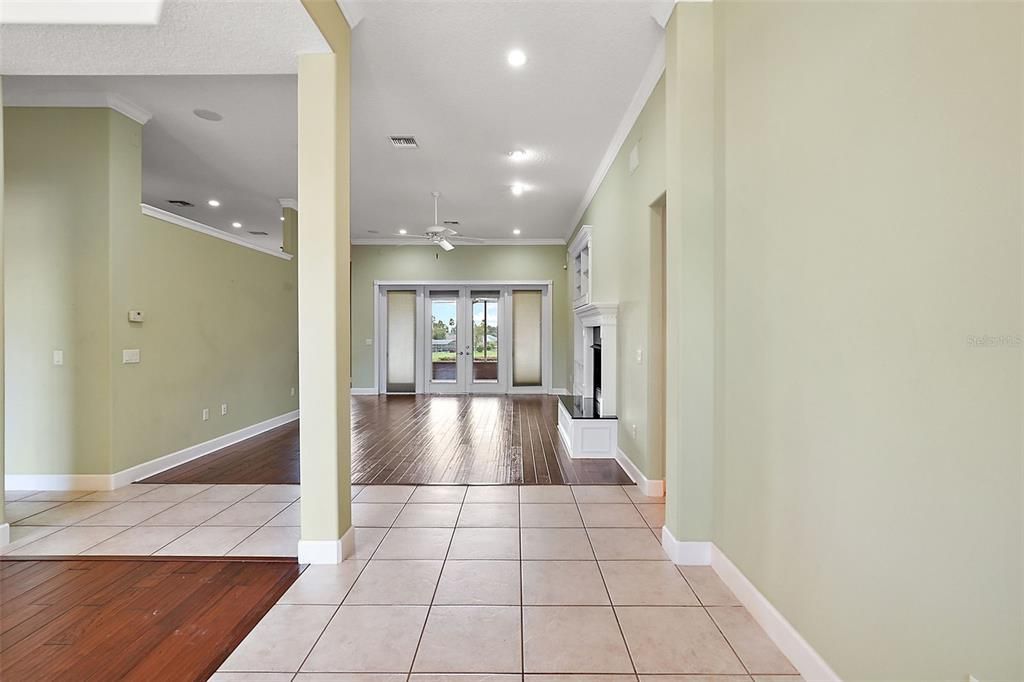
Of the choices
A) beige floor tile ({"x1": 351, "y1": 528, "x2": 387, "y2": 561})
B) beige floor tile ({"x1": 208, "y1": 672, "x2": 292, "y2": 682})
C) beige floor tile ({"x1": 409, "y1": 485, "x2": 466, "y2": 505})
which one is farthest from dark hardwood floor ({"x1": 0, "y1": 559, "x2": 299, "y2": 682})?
beige floor tile ({"x1": 409, "y1": 485, "x2": 466, "y2": 505})

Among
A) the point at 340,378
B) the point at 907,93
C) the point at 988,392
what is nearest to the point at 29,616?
the point at 340,378

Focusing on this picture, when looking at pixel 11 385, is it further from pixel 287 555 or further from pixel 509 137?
pixel 509 137

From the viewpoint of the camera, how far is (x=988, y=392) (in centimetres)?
107

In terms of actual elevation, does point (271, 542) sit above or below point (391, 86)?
below

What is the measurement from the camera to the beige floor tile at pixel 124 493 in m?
3.52

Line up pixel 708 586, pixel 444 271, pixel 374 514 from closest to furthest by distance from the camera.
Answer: pixel 708 586 → pixel 374 514 → pixel 444 271

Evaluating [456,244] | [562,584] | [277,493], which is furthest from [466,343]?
[562,584]

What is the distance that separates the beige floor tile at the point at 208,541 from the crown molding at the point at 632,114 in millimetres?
4086

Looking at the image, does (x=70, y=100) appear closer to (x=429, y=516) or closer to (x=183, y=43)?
(x=183, y=43)

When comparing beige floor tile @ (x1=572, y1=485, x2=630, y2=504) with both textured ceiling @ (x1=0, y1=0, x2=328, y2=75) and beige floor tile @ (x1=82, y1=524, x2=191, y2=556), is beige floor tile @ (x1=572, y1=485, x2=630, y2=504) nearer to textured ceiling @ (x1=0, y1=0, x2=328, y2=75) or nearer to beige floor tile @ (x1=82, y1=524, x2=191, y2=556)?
beige floor tile @ (x1=82, y1=524, x2=191, y2=556)

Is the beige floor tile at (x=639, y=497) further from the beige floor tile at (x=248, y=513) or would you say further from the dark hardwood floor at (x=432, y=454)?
the beige floor tile at (x=248, y=513)

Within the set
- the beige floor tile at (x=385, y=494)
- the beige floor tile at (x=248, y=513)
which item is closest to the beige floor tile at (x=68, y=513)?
the beige floor tile at (x=248, y=513)

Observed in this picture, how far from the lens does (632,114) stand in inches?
150

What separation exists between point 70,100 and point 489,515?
463 cm
